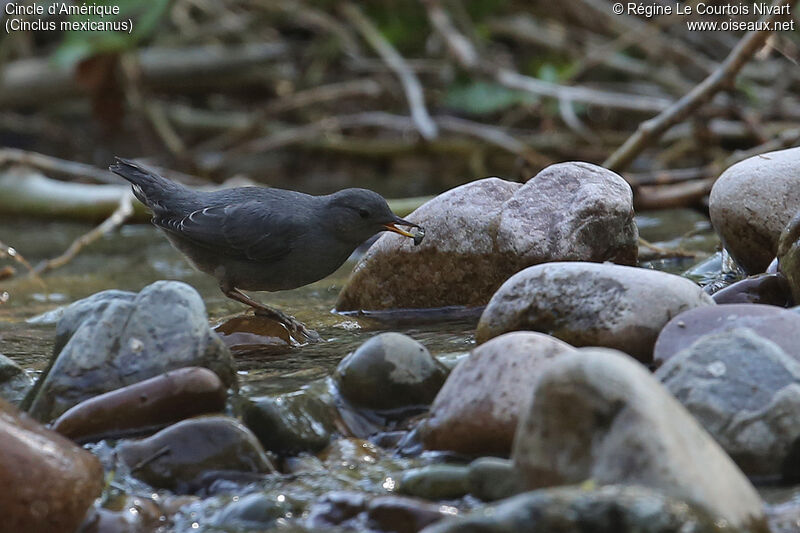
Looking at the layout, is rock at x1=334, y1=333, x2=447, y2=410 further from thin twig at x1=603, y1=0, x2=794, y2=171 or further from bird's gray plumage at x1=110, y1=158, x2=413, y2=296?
thin twig at x1=603, y1=0, x2=794, y2=171

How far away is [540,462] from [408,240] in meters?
2.51

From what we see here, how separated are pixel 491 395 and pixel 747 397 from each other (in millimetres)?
766

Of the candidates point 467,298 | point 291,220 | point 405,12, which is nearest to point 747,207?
point 467,298

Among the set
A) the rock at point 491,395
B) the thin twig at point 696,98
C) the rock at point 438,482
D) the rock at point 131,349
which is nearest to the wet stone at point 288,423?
the rock at point 131,349

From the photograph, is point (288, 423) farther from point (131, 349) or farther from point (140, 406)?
point (131, 349)

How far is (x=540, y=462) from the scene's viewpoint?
8.84 ft

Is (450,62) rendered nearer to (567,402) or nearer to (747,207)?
(747,207)

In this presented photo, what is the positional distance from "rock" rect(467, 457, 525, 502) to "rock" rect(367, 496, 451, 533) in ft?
0.43

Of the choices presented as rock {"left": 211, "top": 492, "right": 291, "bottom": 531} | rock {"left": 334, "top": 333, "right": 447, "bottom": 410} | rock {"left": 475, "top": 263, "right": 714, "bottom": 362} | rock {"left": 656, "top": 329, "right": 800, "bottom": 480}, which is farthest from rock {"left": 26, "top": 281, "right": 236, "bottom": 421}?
rock {"left": 656, "top": 329, "right": 800, "bottom": 480}

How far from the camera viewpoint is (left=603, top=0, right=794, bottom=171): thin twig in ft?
20.1

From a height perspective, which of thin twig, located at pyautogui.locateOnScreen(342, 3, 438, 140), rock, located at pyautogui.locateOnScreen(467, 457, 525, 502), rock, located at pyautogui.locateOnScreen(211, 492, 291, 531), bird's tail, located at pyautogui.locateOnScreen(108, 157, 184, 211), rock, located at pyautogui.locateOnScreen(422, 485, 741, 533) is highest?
thin twig, located at pyautogui.locateOnScreen(342, 3, 438, 140)

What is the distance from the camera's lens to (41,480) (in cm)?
285

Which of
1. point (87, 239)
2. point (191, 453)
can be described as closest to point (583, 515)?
point (191, 453)

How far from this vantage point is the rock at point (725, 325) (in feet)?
11.0
